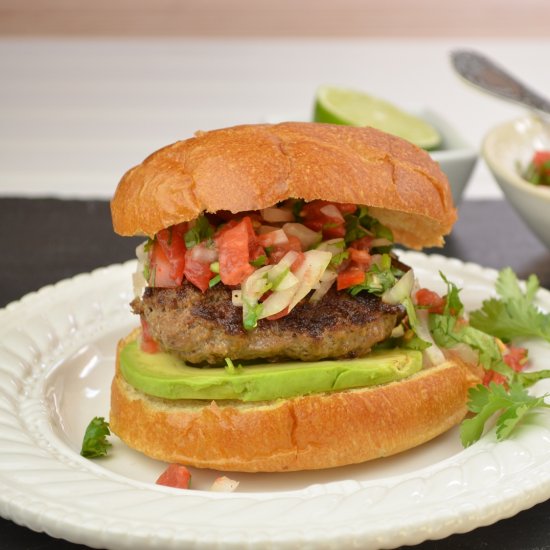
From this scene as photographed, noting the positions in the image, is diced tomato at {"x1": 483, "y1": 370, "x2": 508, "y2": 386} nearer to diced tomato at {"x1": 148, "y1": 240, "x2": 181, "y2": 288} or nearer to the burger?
the burger

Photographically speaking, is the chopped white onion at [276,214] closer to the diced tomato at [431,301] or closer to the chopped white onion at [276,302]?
the chopped white onion at [276,302]

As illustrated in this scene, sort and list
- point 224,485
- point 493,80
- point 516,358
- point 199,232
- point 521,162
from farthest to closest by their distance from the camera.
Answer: point 493,80 → point 521,162 → point 516,358 → point 199,232 → point 224,485

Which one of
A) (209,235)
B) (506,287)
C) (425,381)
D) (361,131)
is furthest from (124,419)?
(506,287)

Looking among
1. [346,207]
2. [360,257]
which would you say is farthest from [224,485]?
[346,207]

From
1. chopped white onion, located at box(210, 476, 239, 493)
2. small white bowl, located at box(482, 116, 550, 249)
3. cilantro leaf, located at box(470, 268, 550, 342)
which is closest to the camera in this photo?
chopped white onion, located at box(210, 476, 239, 493)

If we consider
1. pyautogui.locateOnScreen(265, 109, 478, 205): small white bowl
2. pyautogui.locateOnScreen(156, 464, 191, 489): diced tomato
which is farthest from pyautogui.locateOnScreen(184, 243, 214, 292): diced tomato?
pyautogui.locateOnScreen(265, 109, 478, 205): small white bowl

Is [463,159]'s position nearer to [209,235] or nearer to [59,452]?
[209,235]

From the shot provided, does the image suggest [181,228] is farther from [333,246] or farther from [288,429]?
[288,429]
